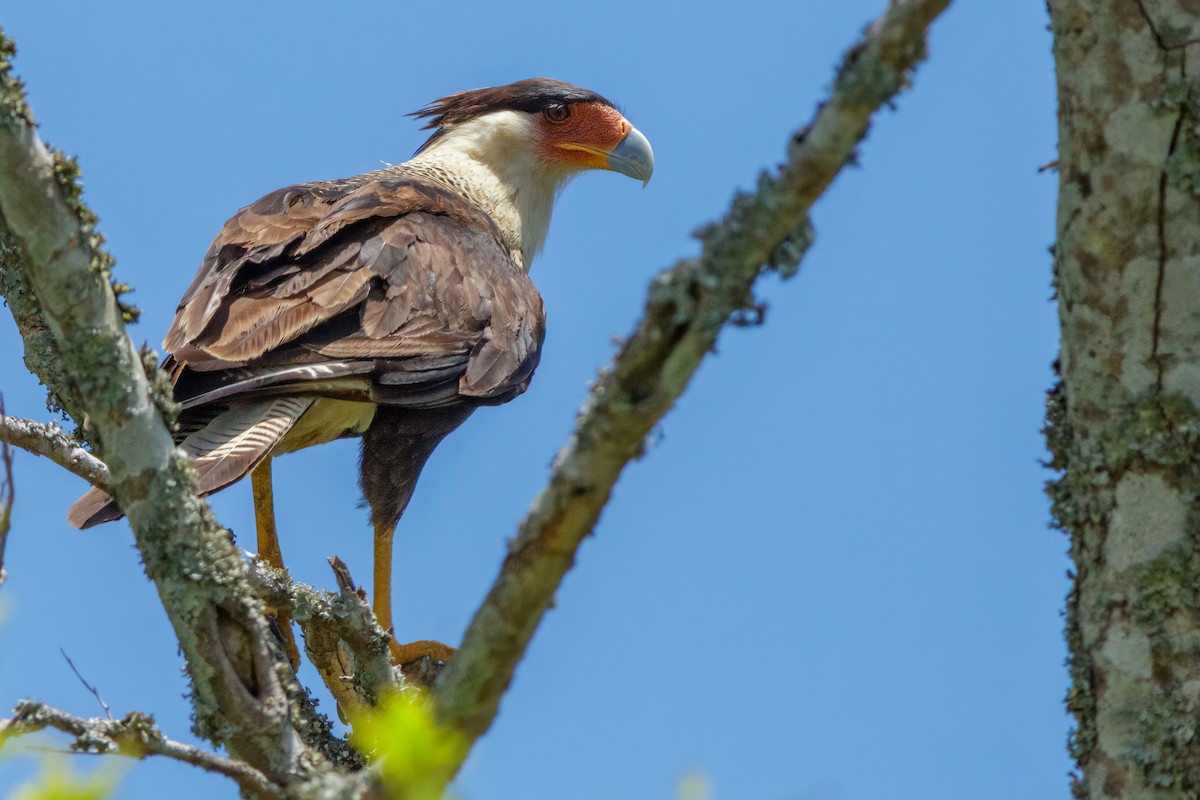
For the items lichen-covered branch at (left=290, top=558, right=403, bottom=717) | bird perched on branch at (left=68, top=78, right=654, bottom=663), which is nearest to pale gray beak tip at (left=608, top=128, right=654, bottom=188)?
bird perched on branch at (left=68, top=78, right=654, bottom=663)

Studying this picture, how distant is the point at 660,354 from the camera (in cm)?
177

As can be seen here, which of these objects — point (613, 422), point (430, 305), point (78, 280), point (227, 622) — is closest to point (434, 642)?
point (430, 305)

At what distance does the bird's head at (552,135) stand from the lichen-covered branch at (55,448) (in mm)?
3132

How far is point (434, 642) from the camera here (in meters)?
4.32

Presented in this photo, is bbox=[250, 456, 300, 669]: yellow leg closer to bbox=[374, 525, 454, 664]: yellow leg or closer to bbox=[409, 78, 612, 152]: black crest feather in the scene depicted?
bbox=[374, 525, 454, 664]: yellow leg

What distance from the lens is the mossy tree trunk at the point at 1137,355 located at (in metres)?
2.19

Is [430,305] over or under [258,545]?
over

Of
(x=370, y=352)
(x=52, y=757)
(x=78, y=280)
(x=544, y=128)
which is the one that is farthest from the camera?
(x=544, y=128)

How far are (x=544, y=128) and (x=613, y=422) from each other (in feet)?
15.8

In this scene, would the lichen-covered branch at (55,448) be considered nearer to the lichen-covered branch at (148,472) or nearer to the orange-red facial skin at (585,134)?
the lichen-covered branch at (148,472)

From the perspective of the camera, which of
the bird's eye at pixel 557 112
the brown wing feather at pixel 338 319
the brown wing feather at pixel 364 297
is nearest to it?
the brown wing feather at pixel 338 319

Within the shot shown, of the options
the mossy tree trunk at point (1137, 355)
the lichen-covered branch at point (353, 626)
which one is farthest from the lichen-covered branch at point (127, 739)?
the mossy tree trunk at point (1137, 355)

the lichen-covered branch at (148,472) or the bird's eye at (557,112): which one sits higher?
the bird's eye at (557,112)

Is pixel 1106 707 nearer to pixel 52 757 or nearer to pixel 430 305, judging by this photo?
pixel 52 757
